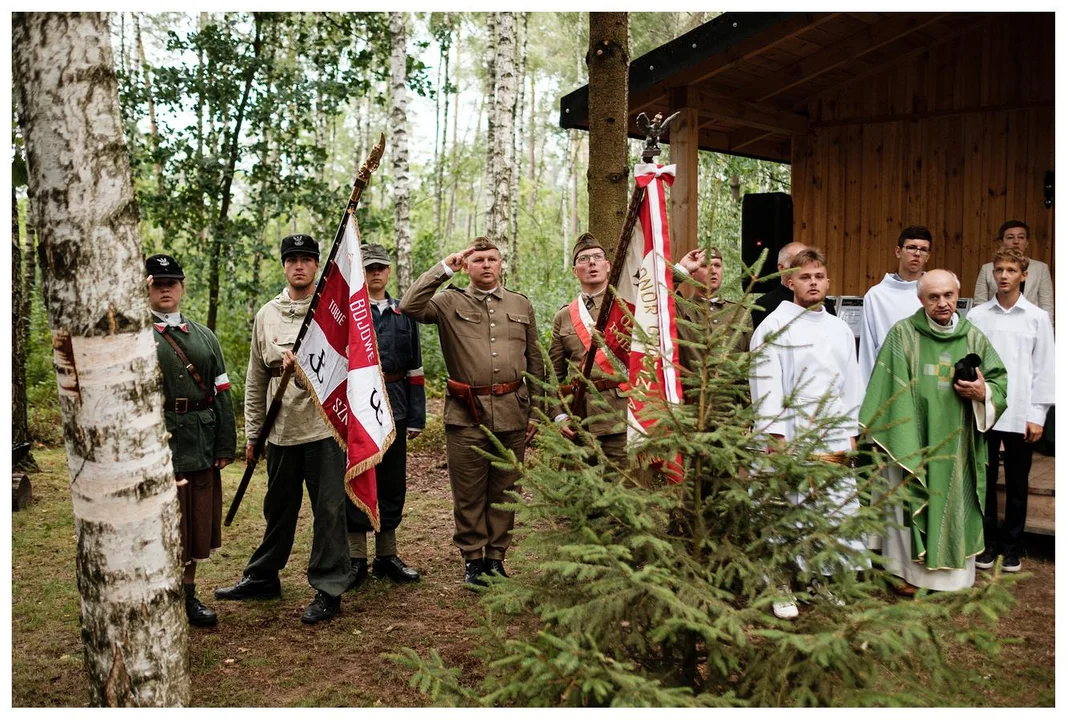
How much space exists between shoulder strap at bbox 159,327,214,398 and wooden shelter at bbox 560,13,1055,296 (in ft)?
15.2

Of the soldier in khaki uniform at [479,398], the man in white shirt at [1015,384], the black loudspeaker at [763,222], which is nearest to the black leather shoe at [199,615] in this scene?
the soldier in khaki uniform at [479,398]

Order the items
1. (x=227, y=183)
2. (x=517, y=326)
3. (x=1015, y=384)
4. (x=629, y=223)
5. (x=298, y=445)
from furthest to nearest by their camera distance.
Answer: (x=227, y=183)
(x=1015, y=384)
(x=517, y=326)
(x=298, y=445)
(x=629, y=223)

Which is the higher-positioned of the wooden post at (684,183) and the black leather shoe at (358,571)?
the wooden post at (684,183)

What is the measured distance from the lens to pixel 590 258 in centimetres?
564

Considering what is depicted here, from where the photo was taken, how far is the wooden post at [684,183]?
26.2 ft

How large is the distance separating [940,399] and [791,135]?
19.6ft

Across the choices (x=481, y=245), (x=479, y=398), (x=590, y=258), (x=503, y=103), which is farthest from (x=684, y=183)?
(x=503, y=103)

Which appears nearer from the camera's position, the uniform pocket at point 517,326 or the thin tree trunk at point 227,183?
the uniform pocket at point 517,326

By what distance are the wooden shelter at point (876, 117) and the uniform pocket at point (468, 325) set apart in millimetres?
3044

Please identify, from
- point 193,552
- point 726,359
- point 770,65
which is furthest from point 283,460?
point 770,65

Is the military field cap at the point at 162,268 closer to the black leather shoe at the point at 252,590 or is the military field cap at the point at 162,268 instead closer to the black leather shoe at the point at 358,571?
the black leather shoe at the point at 252,590

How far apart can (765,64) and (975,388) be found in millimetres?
4709

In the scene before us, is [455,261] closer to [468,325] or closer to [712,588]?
[468,325]

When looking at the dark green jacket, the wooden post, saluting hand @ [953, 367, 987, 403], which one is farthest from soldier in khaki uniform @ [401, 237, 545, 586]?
the wooden post
